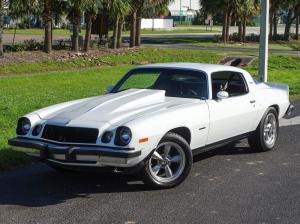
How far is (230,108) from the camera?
7.55 metres

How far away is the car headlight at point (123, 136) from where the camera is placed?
595 cm

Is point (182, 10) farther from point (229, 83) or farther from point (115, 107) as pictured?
point (115, 107)

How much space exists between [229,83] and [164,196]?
2.54m

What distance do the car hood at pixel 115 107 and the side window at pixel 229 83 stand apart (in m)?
0.82

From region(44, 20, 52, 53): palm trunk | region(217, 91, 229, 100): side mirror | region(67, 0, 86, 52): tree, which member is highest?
region(67, 0, 86, 52): tree

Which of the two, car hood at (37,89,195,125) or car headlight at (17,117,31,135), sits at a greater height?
car hood at (37,89,195,125)

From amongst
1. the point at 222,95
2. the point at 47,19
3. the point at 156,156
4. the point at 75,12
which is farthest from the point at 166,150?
the point at 75,12

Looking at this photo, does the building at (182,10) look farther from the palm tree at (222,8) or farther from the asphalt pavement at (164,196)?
the asphalt pavement at (164,196)

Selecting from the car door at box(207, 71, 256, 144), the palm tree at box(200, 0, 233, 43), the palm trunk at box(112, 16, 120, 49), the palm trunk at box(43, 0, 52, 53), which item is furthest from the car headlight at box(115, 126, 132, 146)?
the palm tree at box(200, 0, 233, 43)

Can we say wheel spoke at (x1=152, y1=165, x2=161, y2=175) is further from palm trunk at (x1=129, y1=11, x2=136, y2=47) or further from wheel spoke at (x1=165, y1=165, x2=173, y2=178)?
palm trunk at (x1=129, y1=11, x2=136, y2=47)

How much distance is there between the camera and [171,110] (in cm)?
656

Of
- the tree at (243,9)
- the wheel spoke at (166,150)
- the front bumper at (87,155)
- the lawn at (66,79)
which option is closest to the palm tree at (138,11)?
the lawn at (66,79)

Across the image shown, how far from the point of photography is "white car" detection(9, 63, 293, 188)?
6016mm

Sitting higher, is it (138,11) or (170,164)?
(138,11)
